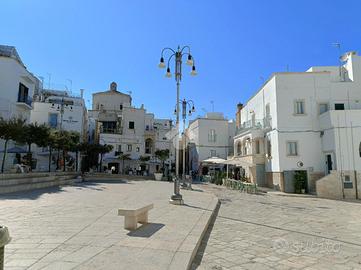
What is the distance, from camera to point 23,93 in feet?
114

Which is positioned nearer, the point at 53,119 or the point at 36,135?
the point at 36,135

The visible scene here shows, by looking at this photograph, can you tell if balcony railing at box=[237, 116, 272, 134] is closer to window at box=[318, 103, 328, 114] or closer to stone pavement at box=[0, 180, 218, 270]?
window at box=[318, 103, 328, 114]

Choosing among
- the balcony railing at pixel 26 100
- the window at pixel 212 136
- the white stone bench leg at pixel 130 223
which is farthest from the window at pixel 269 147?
the balcony railing at pixel 26 100

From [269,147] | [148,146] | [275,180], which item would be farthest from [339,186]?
[148,146]

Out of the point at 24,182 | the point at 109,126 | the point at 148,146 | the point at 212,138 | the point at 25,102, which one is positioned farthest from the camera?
the point at 109,126

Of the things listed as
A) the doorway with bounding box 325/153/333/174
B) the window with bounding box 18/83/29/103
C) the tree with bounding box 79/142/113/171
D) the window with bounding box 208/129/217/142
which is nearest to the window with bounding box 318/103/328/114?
the doorway with bounding box 325/153/333/174

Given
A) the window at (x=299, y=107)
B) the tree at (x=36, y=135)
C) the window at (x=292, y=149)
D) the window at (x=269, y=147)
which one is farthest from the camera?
the window at (x=269, y=147)

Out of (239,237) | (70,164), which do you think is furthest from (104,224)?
(70,164)

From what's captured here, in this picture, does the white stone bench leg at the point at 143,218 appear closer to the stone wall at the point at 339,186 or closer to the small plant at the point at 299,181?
the stone wall at the point at 339,186

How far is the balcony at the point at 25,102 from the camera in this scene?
109ft

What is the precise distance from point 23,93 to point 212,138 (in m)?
26.1

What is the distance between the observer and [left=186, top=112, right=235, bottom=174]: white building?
155 feet

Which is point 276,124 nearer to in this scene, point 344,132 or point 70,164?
point 344,132

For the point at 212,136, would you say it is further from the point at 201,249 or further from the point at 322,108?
the point at 201,249
